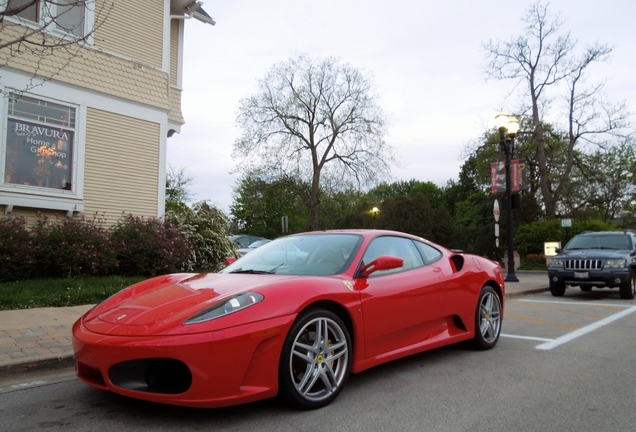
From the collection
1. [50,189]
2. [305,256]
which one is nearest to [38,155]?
[50,189]

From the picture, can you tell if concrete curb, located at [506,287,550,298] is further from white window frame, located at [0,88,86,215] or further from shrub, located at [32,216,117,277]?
white window frame, located at [0,88,86,215]

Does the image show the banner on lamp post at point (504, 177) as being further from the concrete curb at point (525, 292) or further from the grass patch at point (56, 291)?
the grass patch at point (56, 291)

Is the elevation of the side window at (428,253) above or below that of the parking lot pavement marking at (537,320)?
above

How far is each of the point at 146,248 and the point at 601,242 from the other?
1087 cm

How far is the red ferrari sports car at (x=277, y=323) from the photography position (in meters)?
3.23

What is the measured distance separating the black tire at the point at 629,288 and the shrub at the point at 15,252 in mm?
11978

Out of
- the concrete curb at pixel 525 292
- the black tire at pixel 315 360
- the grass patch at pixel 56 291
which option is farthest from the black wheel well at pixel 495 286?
the concrete curb at pixel 525 292

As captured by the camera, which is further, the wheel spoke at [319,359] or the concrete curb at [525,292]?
the concrete curb at [525,292]

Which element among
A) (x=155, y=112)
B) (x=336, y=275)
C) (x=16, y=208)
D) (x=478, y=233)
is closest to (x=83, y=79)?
(x=155, y=112)

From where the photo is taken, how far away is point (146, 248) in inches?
421

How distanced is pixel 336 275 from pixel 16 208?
8530mm

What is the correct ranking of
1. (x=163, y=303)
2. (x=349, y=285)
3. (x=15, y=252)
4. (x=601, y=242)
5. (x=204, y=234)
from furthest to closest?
(x=204, y=234)
(x=601, y=242)
(x=15, y=252)
(x=349, y=285)
(x=163, y=303)

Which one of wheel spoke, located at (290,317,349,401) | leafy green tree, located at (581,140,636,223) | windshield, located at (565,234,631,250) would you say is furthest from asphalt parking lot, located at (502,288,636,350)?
leafy green tree, located at (581,140,636,223)

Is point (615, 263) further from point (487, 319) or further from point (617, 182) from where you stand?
point (617, 182)
